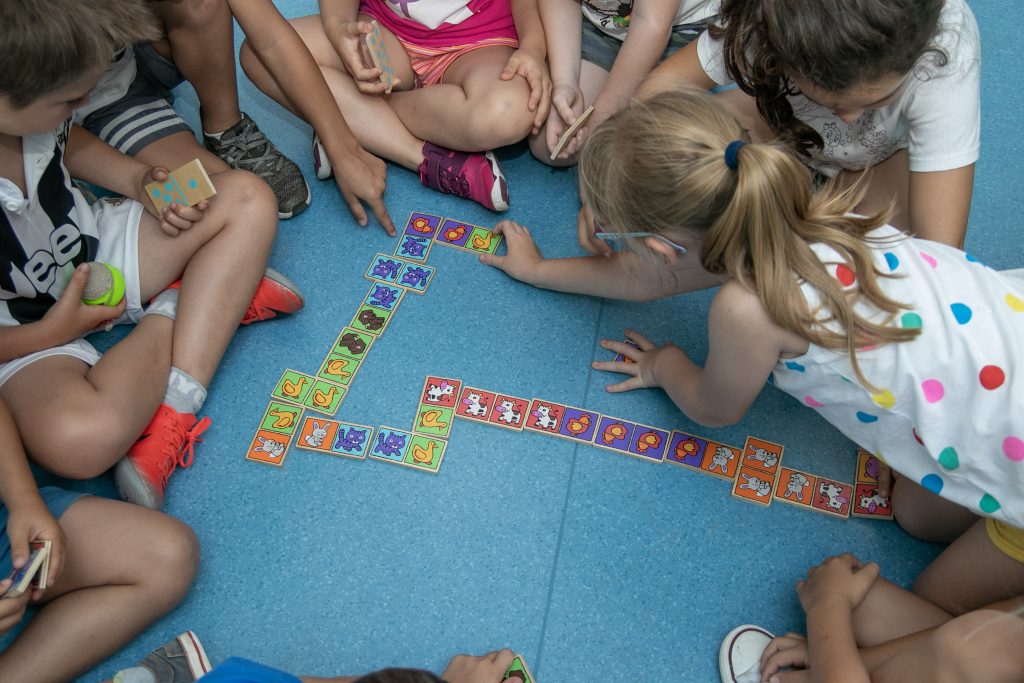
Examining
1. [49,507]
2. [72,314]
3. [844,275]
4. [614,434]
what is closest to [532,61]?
[614,434]

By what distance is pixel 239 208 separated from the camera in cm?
150

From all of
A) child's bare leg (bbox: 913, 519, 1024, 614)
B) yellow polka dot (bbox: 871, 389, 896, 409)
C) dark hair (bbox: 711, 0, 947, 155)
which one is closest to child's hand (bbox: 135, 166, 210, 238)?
dark hair (bbox: 711, 0, 947, 155)

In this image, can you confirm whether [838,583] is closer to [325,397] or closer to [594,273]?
[594,273]

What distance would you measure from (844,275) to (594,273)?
0.56 metres

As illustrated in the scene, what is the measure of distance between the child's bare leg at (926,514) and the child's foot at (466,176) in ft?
3.21

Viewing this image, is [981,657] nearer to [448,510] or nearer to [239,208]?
[448,510]

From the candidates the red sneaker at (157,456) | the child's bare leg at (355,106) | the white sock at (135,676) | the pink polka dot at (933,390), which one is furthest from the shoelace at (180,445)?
the pink polka dot at (933,390)

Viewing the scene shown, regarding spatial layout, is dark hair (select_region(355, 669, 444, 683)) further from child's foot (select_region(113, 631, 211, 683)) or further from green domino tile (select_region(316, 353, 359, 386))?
green domino tile (select_region(316, 353, 359, 386))

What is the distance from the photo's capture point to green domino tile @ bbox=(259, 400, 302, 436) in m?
1.46

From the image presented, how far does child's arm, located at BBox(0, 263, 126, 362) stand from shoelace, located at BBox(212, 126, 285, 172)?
0.50 m

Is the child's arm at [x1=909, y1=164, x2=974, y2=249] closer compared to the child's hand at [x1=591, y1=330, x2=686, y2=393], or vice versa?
the child's arm at [x1=909, y1=164, x2=974, y2=249]

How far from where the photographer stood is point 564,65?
5.88 ft

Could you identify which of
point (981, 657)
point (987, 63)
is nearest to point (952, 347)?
point (981, 657)

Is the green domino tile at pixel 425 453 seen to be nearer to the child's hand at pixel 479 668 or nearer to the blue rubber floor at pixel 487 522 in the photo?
the blue rubber floor at pixel 487 522
